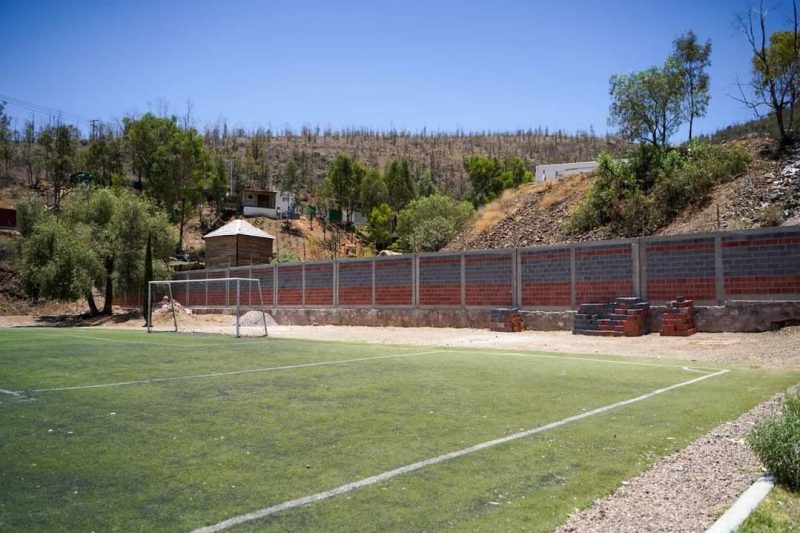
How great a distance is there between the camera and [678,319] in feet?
60.8

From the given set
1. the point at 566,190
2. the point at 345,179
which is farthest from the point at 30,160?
the point at 566,190

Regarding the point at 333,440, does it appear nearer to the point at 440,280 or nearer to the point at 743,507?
the point at 743,507

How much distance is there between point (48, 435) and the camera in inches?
240

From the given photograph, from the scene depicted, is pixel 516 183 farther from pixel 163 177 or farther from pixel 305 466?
pixel 305 466

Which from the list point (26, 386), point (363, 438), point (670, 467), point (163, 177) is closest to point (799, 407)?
point (670, 467)

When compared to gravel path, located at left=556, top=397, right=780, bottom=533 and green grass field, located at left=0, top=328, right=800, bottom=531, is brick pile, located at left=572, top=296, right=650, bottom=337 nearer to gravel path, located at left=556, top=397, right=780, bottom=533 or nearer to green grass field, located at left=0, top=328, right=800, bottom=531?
green grass field, located at left=0, top=328, right=800, bottom=531

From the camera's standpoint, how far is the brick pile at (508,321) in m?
23.1

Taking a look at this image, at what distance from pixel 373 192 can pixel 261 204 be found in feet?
52.7

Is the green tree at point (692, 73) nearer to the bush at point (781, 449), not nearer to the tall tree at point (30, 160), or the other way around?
the bush at point (781, 449)

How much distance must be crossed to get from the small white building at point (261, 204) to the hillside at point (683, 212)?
41928 mm

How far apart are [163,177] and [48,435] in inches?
2555

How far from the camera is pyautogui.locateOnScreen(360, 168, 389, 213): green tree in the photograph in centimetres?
8219

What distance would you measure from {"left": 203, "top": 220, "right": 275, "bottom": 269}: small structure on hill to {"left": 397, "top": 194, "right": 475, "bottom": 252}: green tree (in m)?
13.6

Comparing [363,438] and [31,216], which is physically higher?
[31,216]
